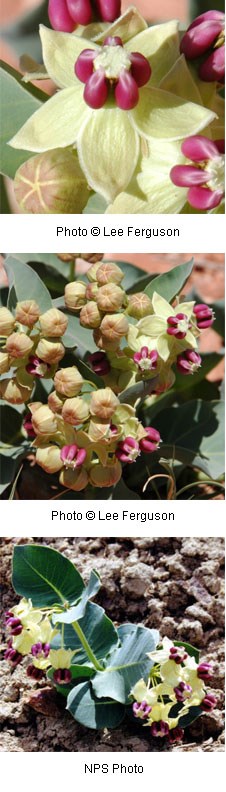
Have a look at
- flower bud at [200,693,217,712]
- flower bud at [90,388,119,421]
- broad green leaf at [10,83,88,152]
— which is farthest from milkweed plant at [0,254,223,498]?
flower bud at [200,693,217,712]

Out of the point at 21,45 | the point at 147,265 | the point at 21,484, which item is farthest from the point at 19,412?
the point at 147,265

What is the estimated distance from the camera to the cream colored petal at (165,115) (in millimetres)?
737

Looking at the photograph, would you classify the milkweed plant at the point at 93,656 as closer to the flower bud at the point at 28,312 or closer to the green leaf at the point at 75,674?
the green leaf at the point at 75,674

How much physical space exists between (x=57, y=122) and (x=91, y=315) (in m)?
0.15

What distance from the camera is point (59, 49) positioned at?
745 millimetres

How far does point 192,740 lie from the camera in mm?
935

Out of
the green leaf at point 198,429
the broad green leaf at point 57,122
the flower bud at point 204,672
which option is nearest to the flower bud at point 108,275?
the broad green leaf at point 57,122

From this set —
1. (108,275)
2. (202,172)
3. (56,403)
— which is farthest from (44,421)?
(202,172)

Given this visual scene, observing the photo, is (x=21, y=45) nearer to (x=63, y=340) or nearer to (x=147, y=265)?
(x=63, y=340)

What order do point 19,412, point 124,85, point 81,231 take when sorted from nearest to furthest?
point 124,85, point 81,231, point 19,412

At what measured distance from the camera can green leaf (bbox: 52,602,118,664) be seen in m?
0.87

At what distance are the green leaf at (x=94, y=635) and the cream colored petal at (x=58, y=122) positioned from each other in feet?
1.29

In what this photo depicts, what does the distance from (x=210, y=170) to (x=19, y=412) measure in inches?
13.7

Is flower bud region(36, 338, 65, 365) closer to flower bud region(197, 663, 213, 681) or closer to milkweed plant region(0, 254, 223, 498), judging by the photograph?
milkweed plant region(0, 254, 223, 498)
